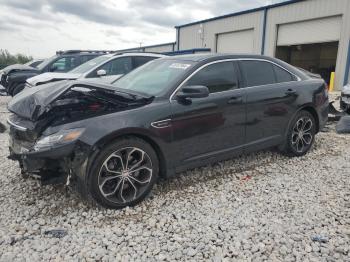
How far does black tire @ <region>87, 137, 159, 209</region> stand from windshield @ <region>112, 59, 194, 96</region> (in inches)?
29.3

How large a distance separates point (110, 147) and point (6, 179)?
189 cm

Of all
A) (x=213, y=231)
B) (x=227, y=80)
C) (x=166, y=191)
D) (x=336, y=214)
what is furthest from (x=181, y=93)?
(x=336, y=214)

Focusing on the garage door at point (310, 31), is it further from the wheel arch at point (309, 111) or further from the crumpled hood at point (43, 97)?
the crumpled hood at point (43, 97)

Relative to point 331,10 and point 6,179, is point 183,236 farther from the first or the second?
point 331,10

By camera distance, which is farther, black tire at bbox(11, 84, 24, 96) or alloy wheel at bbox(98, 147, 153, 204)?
black tire at bbox(11, 84, 24, 96)

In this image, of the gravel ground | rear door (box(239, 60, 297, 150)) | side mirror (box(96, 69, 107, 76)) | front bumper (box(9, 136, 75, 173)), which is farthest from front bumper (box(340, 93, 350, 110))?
front bumper (box(9, 136, 75, 173))

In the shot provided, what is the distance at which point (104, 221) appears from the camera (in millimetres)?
3119

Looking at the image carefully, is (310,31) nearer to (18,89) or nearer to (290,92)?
(290,92)

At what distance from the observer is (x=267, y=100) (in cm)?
442

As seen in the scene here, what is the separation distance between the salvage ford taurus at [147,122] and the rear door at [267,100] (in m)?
0.01

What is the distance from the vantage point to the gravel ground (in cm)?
265

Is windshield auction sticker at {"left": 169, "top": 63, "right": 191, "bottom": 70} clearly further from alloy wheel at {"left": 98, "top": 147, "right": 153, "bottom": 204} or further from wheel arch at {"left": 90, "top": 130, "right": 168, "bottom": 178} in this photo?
alloy wheel at {"left": 98, "top": 147, "right": 153, "bottom": 204}

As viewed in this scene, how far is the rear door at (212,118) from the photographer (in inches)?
143

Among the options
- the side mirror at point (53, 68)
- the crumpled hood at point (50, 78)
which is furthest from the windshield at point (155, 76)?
the side mirror at point (53, 68)
